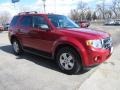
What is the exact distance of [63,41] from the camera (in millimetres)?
6398

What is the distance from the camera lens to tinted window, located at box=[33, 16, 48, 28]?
7.35 m

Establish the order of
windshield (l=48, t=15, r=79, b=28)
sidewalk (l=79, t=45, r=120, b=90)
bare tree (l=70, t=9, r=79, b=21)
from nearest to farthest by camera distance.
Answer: sidewalk (l=79, t=45, r=120, b=90), windshield (l=48, t=15, r=79, b=28), bare tree (l=70, t=9, r=79, b=21)

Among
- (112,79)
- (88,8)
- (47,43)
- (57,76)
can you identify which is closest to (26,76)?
(57,76)

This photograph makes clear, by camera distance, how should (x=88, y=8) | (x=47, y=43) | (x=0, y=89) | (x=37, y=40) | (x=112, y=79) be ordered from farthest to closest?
1. (x=88, y=8)
2. (x=37, y=40)
3. (x=47, y=43)
4. (x=112, y=79)
5. (x=0, y=89)

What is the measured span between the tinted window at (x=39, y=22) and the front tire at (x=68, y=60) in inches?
51.3

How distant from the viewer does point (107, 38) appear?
21.4 feet

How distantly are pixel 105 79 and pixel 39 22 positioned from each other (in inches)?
125

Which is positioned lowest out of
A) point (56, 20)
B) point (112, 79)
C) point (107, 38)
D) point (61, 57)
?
point (112, 79)

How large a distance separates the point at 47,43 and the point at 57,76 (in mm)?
1342

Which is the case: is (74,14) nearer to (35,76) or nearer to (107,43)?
(107,43)

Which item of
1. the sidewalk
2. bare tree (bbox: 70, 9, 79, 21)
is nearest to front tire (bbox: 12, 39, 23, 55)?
the sidewalk

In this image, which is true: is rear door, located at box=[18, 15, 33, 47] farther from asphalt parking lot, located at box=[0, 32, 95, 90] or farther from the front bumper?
the front bumper

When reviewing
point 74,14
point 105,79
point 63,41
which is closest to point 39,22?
point 63,41

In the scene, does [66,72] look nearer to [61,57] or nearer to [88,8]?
[61,57]
